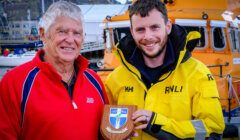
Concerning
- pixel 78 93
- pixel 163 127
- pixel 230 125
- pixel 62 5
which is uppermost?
pixel 62 5

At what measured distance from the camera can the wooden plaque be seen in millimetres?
2879

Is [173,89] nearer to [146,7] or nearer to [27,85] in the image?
[146,7]

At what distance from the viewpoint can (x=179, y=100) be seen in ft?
10.3

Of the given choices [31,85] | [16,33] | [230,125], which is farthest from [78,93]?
[16,33]

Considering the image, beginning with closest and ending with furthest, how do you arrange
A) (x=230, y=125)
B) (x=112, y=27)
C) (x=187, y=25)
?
1. (x=230, y=125)
2. (x=187, y=25)
3. (x=112, y=27)

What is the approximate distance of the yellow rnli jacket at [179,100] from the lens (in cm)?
301

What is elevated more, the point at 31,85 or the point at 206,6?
the point at 206,6

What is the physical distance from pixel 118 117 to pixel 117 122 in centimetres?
4

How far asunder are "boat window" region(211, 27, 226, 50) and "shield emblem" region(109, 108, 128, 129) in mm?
5265

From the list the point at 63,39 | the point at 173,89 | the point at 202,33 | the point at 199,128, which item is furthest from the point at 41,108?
the point at 202,33

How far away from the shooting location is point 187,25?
7961 mm

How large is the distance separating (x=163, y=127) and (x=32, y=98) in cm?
94

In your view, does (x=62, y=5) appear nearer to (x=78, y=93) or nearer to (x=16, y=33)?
(x=78, y=93)

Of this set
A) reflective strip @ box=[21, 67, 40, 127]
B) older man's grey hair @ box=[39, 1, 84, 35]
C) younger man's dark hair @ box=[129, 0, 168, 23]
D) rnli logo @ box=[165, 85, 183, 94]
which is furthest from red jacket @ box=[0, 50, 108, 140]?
younger man's dark hair @ box=[129, 0, 168, 23]
